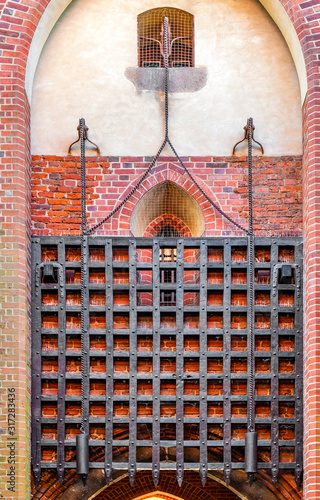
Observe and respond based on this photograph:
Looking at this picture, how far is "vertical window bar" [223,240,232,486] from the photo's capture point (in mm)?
8680

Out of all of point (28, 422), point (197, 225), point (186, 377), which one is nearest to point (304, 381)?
point (186, 377)

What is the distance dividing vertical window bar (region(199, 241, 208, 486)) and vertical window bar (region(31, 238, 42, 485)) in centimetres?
140

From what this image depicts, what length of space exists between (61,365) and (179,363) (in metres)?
1.03

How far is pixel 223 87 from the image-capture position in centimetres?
934

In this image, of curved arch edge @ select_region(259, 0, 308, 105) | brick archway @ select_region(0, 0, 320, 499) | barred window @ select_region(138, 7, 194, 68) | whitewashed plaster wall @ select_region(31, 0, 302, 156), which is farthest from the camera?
barred window @ select_region(138, 7, 194, 68)

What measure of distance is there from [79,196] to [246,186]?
59.8 inches

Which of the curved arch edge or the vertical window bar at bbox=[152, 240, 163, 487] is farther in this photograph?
the curved arch edge

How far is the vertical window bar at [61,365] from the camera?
28.4 ft

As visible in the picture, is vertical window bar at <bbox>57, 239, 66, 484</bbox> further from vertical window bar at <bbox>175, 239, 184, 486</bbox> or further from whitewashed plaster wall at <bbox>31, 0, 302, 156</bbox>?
whitewashed plaster wall at <bbox>31, 0, 302, 156</bbox>

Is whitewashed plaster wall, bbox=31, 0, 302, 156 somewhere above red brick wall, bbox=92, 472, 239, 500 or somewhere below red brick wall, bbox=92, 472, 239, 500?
above

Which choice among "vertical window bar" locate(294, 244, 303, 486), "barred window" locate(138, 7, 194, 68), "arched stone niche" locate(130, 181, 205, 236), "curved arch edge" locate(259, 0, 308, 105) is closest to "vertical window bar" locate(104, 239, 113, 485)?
"arched stone niche" locate(130, 181, 205, 236)

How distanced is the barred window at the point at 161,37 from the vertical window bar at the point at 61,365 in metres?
2.01

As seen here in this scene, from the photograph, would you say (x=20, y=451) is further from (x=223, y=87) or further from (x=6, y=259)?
(x=223, y=87)

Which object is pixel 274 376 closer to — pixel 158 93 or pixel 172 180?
pixel 172 180
